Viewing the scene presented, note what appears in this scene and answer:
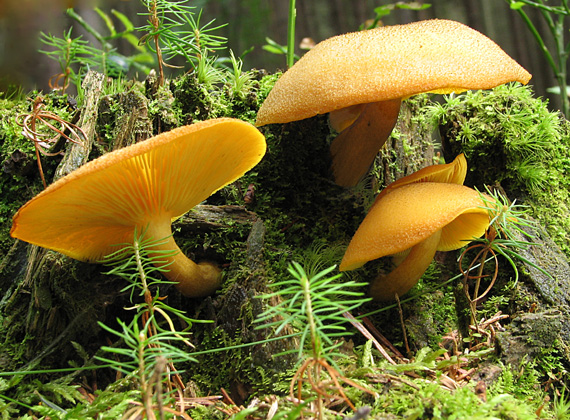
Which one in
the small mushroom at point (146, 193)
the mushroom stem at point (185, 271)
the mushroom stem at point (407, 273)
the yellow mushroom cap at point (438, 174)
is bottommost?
the mushroom stem at point (407, 273)

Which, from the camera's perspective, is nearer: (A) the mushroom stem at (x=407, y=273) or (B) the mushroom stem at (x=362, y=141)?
(A) the mushroom stem at (x=407, y=273)

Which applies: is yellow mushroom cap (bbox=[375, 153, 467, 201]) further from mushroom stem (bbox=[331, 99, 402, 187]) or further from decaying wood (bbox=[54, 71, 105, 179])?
decaying wood (bbox=[54, 71, 105, 179])

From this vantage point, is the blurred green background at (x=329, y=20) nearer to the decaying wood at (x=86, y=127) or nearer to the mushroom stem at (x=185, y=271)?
the decaying wood at (x=86, y=127)

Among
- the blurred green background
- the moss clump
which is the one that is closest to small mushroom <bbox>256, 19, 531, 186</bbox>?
the moss clump

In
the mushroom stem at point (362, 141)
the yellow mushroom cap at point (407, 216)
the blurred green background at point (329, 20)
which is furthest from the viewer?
the blurred green background at point (329, 20)

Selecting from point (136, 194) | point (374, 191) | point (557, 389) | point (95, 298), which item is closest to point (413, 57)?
point (374, 191)

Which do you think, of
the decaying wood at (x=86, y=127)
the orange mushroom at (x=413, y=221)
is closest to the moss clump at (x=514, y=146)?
the orange mushroom at (x=413, y=221)
